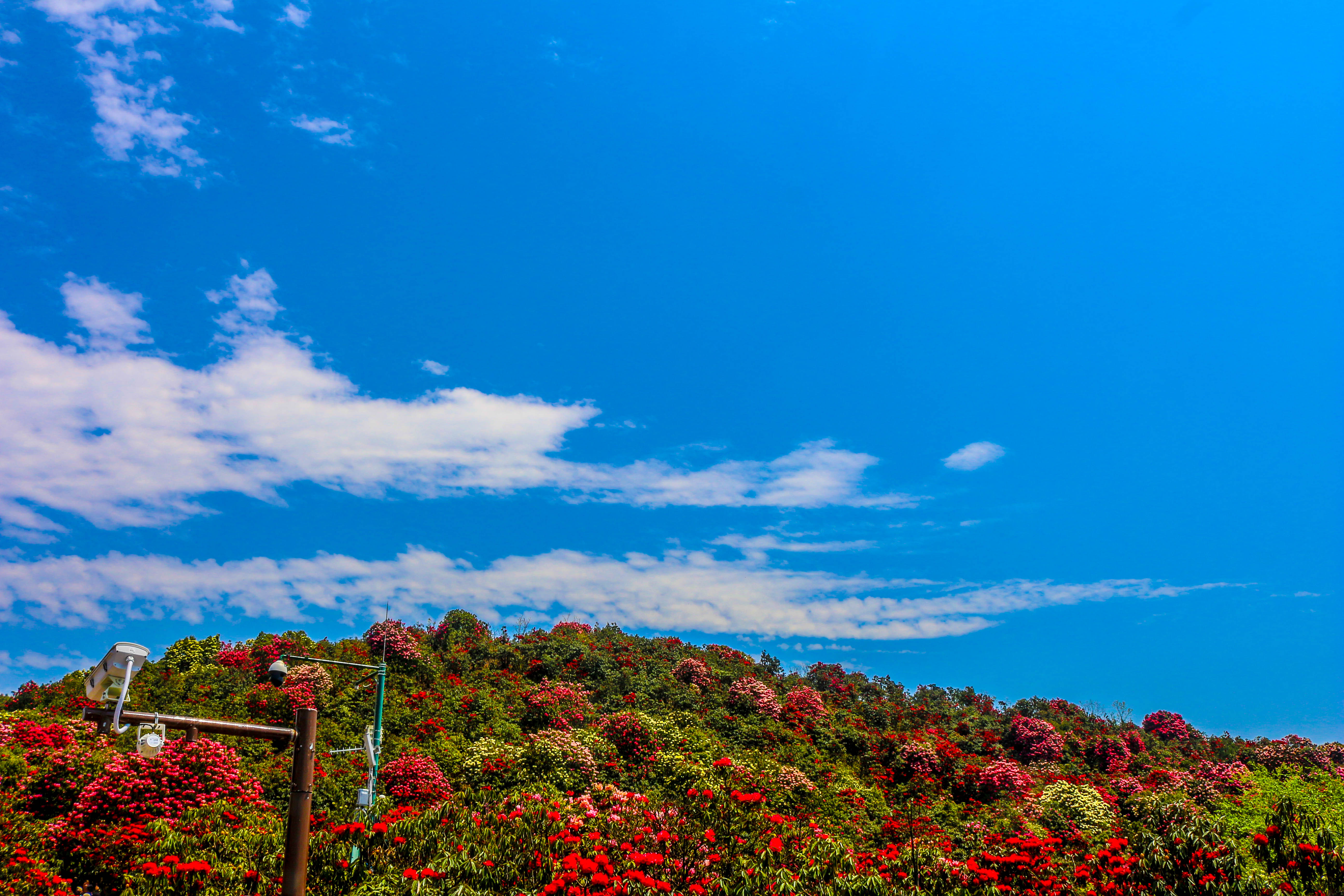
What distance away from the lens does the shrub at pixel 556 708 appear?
28.4m

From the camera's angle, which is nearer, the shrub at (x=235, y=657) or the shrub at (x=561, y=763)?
the shrub at (x=561, y=763)

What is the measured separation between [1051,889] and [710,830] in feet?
19.6

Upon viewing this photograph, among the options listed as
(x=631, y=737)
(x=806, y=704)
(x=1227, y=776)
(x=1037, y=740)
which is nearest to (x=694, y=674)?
(x=806, y=704)

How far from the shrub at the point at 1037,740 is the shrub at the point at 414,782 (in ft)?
99.2

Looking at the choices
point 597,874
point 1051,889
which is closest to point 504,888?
point 597,874

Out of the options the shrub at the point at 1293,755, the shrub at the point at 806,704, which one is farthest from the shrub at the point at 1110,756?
the shrub at the point at 806,704

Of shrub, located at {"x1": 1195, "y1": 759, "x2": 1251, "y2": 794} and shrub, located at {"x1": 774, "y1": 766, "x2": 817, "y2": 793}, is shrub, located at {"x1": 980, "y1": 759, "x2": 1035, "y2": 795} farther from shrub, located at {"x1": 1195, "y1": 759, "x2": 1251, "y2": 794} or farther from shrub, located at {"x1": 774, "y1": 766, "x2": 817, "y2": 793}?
shrub, located at {"x1": 774, "y1": 766, "x2": 817, "y2": 793}

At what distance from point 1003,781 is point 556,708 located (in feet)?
59.9

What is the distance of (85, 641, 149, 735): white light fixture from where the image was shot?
7336mm

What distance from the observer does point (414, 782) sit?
19922 millimetres

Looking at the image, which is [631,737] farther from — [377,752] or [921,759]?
[921,759]

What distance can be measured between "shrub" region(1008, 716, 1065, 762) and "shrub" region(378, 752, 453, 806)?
99.2ft

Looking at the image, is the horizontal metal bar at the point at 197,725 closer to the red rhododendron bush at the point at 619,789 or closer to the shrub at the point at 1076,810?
the red rhododendron bush at the point at 619,789

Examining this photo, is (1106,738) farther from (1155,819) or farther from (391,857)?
(391,857)
